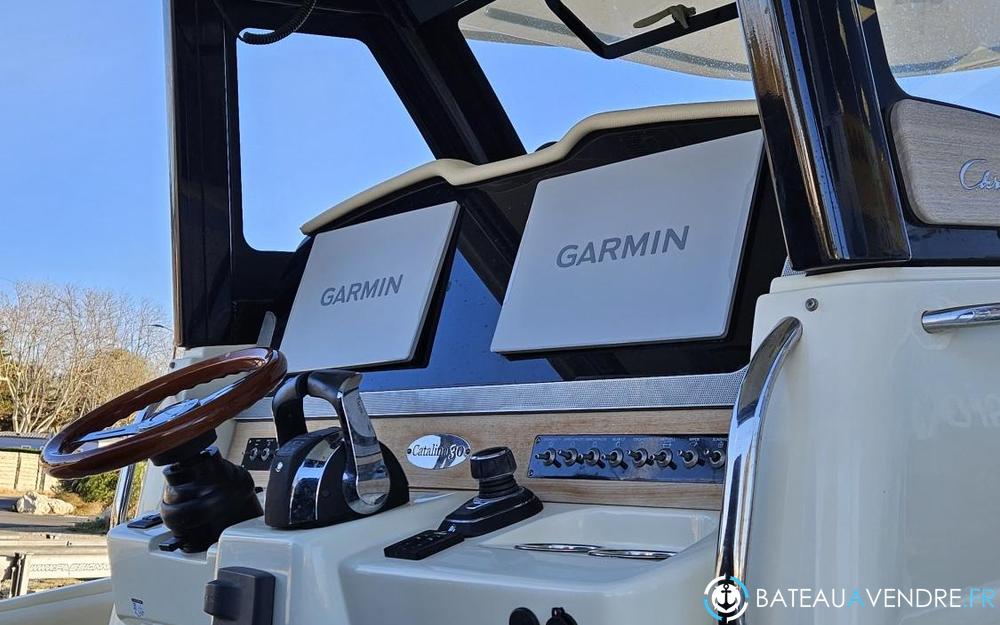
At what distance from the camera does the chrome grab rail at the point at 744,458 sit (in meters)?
0.97

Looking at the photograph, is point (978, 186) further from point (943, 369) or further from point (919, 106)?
point (943, 369)

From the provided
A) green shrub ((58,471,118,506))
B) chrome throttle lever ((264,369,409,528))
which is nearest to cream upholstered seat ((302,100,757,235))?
chrome throttle lever ((264,369,409,528))

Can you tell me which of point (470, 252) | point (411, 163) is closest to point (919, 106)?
point (470, 252)

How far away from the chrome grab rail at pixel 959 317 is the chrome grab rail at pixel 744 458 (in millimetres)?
149

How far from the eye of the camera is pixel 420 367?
1.86m

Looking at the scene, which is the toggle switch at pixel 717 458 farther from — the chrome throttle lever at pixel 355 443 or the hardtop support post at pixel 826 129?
the chrome throttle lever at pixel 355 443

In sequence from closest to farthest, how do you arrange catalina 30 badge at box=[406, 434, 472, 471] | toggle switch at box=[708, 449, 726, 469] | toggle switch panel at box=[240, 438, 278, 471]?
toggle switch at box=[708, 449, 726, 469]
catalina 30 badge at box=[406, 434, 472, 471]
toggle switch panel at box=[240, 438, 278, 471]

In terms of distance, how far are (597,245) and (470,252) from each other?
38 centimetres

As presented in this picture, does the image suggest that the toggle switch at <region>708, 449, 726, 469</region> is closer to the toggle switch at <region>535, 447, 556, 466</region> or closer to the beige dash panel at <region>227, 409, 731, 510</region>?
the beige dash panel at <region>227, 409, 731, 510</region>

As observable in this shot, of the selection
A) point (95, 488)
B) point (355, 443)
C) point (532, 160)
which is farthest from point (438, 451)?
point (95, 488)

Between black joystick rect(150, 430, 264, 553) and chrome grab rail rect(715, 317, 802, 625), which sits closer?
chrome grab rail rect(715, 317, 802, 625)

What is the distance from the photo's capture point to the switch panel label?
1.48m

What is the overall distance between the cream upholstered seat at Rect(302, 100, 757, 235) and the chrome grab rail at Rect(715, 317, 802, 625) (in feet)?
2.03

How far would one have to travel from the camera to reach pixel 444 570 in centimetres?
114
